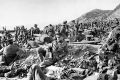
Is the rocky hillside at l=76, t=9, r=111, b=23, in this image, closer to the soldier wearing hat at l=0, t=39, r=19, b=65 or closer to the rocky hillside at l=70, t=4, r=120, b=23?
the rocky hillside at l=70, t=4, r=120, b=23

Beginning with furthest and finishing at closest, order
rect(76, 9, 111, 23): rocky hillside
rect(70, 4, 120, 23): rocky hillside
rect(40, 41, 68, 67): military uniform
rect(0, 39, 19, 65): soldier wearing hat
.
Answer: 1. rect(76, 9, 111, 23): rocky hillside
2. rect(70, 4, 120, 23): rocky hillside
3. rect(0, 39, 19, 65): soldier wearing hat
4. rect(40, 41, 68, 67): military uniform

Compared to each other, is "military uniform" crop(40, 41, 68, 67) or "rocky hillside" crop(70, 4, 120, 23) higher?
"rocky hillside" crop(70, 4, 120, 23)

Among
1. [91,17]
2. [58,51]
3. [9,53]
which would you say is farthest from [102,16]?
[9,53]

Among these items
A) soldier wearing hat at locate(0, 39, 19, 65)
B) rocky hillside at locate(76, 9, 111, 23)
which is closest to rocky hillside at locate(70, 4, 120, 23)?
rocky hillside at locate(76, 9, 111, 23)

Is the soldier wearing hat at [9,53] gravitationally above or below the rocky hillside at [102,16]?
below

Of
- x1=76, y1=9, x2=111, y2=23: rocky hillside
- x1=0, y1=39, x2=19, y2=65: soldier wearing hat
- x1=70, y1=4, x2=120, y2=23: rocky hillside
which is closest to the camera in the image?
x1=0, y1=39, x2=19, y2=65: soldier wearing hat

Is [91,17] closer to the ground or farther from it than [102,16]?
closer to the ground

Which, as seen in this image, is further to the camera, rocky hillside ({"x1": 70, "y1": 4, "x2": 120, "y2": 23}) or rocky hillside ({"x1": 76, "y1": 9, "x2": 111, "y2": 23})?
rocky hillside ({"x1": 76, "y1": 9, "x2": 111, "y2": 23})

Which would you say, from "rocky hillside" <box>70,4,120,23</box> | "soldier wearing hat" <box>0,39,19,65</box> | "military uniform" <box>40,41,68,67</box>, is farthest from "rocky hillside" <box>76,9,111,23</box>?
"soldier wearing hat" <box>0,39,19,65</box>

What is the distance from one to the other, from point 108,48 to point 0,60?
992cm

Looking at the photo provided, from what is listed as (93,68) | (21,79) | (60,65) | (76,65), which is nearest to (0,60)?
(21,79)

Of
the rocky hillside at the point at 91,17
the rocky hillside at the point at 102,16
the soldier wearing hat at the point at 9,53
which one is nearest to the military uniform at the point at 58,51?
the soldier wearing hat at the point at 9,53

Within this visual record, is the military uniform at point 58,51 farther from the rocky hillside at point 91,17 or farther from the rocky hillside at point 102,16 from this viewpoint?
the rocky hillside at point 91,17

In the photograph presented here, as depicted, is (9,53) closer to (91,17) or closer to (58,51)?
(58,51)
